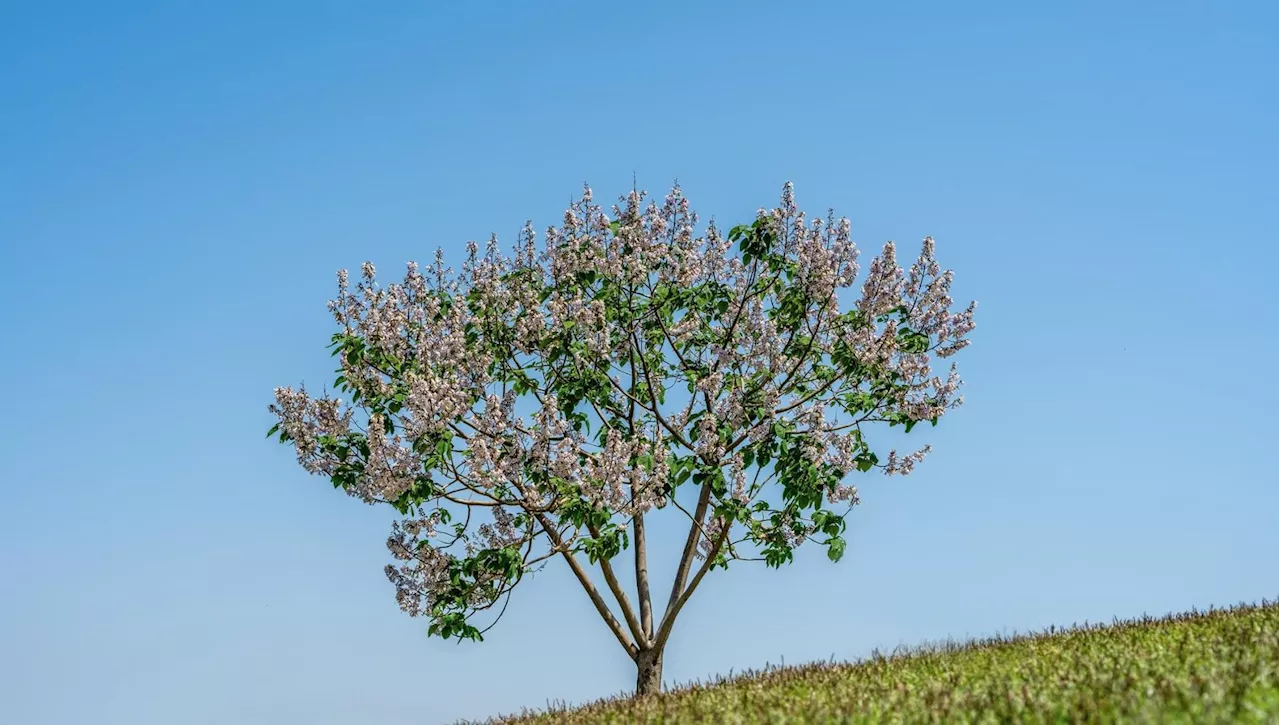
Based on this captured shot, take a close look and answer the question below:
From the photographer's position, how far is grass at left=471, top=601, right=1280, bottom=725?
7773 mm

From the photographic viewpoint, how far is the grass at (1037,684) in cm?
777

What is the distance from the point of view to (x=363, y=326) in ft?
52.9

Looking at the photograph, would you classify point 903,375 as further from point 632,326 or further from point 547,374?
point 547,374

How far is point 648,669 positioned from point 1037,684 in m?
8.69

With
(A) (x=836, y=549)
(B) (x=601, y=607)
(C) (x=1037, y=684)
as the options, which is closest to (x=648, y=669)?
(B) (x=601, y=607)

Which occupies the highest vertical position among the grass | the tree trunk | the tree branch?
the tree branch

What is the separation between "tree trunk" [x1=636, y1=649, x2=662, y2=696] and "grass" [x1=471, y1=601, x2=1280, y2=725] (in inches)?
87.4

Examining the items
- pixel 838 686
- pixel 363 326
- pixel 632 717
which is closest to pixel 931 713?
pixel 838 686

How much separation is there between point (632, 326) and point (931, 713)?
360 inches

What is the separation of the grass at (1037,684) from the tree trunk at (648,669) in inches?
87.4

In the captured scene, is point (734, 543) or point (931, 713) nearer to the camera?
point (931, 713)

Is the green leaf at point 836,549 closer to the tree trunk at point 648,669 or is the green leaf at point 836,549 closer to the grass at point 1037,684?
the grass at point 1037,684

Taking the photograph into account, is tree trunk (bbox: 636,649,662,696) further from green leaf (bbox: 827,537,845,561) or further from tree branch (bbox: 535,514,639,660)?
green leaf (bbox: 827,537,845,561)

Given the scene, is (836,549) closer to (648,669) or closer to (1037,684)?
(648,669)
